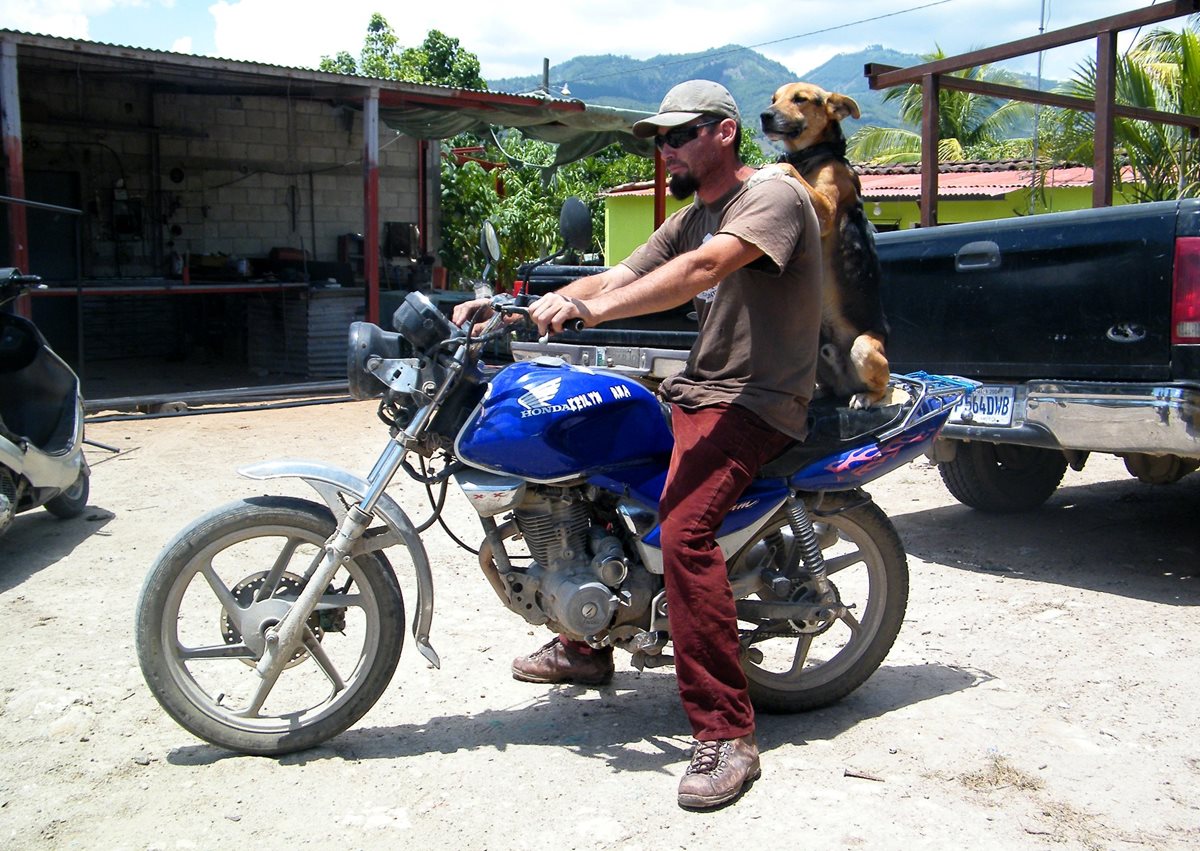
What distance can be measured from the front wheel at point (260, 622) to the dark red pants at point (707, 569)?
86cm

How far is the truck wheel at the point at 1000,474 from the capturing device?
20.9 ft

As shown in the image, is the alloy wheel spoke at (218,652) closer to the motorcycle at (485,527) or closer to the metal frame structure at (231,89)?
A: the motorcycle at (485,527)

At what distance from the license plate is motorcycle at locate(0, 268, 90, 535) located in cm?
435

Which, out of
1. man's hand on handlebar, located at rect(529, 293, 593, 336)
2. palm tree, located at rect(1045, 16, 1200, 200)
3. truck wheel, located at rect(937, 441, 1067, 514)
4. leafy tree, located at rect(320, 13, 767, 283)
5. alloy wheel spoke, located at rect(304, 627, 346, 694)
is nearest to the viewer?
man's hand on handlebar, located at rect(529, 293, 593, 336)

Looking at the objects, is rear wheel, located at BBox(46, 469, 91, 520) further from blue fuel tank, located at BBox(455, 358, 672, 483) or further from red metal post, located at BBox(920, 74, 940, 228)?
red metal post, located at BBox(920, 74, 940, 228)

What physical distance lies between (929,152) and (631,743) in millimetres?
5521

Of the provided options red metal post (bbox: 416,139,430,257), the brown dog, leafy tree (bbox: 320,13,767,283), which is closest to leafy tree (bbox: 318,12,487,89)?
leafy tree (bbox: 320,13,767,283)

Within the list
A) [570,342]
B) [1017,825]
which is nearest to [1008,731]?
[1017,825]

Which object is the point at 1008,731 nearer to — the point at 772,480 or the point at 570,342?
the point at 772,480

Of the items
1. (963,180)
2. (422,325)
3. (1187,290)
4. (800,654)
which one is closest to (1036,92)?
(1187,290)

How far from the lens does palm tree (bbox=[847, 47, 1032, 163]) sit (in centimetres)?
2792

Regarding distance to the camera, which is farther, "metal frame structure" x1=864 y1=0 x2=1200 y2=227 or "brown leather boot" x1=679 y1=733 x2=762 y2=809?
"metal frame structure" x1=864 y1=0 x2=1200 y2=227

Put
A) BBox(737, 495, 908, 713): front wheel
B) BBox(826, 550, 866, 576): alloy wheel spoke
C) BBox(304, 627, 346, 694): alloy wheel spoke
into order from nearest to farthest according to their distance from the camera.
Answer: BBox(304, 627, 346, 694): alloy wheel spoke
BBox(737, 495, 908, 713): front wheel
BBox(826, 550, 866, 576): alloy wheel spoke

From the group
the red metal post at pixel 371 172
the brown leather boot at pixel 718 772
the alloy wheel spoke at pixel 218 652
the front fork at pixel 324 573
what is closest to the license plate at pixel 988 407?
the brown leather boot at pixel 718 772
